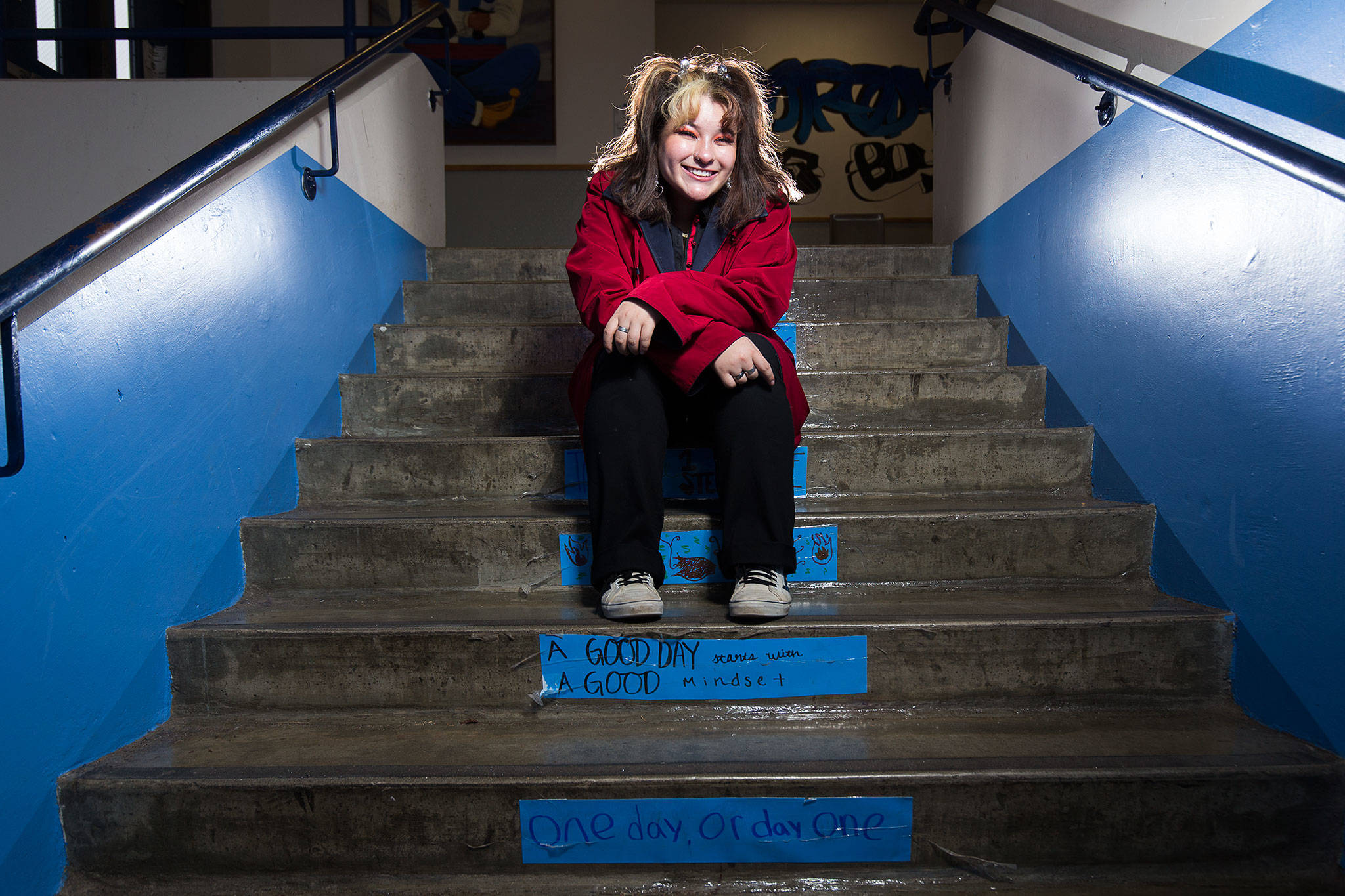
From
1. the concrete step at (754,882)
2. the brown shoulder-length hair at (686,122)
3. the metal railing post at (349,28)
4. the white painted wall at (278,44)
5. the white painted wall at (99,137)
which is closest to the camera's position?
the concrete step at (754,882)

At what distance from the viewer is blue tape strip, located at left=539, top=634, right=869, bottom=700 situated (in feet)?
4.19

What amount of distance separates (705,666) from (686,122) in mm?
1033

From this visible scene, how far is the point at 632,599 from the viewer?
1.30m

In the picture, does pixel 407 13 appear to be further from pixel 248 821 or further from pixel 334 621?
pixel 248 821

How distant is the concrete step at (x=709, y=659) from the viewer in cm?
128

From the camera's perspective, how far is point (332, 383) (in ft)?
6.38

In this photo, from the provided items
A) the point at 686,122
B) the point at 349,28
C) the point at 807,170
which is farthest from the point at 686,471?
the point at 807,170

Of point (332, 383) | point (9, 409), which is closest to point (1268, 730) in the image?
point (9, 409)

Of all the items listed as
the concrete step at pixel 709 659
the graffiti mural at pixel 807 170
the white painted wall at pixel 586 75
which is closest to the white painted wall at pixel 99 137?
the concrete step at pixel 709 659

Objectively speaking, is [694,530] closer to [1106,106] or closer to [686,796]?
[686,796]

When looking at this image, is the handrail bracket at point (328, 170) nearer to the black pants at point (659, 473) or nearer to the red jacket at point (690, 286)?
the red jacket at point (690, 286)

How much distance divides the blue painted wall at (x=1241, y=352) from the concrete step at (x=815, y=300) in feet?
2.15

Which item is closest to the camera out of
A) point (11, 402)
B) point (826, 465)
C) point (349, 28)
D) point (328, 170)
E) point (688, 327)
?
point (11, 402)

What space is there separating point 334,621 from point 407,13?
203cm
